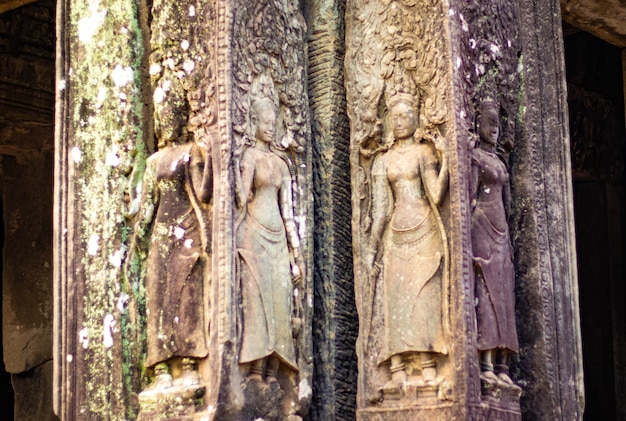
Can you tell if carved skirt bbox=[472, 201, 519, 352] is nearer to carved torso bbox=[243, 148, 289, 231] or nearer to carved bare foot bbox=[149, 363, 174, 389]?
carved torso bbox=[243, 148, 289, 231]

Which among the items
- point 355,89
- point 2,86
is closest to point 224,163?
point 355,89

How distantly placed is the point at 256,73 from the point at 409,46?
0.77m

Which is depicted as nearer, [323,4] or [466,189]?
[466,189]

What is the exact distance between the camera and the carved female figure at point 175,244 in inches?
228

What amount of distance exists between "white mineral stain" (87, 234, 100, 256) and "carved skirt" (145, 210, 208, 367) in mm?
330

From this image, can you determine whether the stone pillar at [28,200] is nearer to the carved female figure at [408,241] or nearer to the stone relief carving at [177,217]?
the stone relief carving at [177,217]

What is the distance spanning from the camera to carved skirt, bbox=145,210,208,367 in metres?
5.77

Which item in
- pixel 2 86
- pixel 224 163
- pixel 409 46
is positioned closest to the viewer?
pixel 224 163

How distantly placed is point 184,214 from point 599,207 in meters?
5.03

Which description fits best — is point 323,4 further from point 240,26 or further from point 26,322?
point 26,322

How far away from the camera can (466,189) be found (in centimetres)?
600

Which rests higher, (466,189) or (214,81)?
(214,81)

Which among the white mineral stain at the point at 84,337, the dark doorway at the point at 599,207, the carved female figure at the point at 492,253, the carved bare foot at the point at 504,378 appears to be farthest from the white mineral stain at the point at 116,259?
the dark doorway at the point at 599,207

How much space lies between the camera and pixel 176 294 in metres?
5.82
